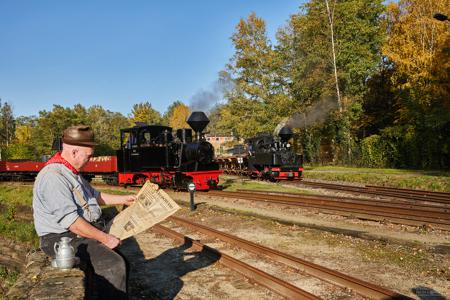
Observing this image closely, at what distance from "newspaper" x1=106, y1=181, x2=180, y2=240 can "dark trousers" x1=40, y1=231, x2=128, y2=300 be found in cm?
27

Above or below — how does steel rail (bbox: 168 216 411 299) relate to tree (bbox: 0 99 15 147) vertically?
below

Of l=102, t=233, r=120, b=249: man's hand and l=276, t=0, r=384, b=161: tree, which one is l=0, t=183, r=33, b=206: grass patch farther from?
l=276, t=0, r=384, b=161: tree

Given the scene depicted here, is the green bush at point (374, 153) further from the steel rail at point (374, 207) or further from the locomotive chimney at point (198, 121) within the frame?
the steel rail at point (374, 207)

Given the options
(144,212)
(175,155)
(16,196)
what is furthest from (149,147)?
(144,212)

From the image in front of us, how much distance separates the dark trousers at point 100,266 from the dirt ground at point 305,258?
225 cm

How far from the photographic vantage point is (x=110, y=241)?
10.8 feet

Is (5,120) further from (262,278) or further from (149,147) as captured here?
(262,278)

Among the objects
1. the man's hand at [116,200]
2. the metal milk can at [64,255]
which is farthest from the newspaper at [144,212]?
the metal milk can at [64,255]

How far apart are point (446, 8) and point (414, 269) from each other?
28969mm

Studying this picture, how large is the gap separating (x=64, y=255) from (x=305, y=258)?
4.71 meters

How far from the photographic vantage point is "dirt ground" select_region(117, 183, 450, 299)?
5.38 metres

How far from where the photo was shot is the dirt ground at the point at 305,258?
17.7 feet

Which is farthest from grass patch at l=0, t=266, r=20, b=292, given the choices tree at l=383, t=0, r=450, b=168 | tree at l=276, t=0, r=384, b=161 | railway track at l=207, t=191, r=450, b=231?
tree at l=276, t=0, r=384, b=161

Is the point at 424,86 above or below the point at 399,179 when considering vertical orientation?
above
